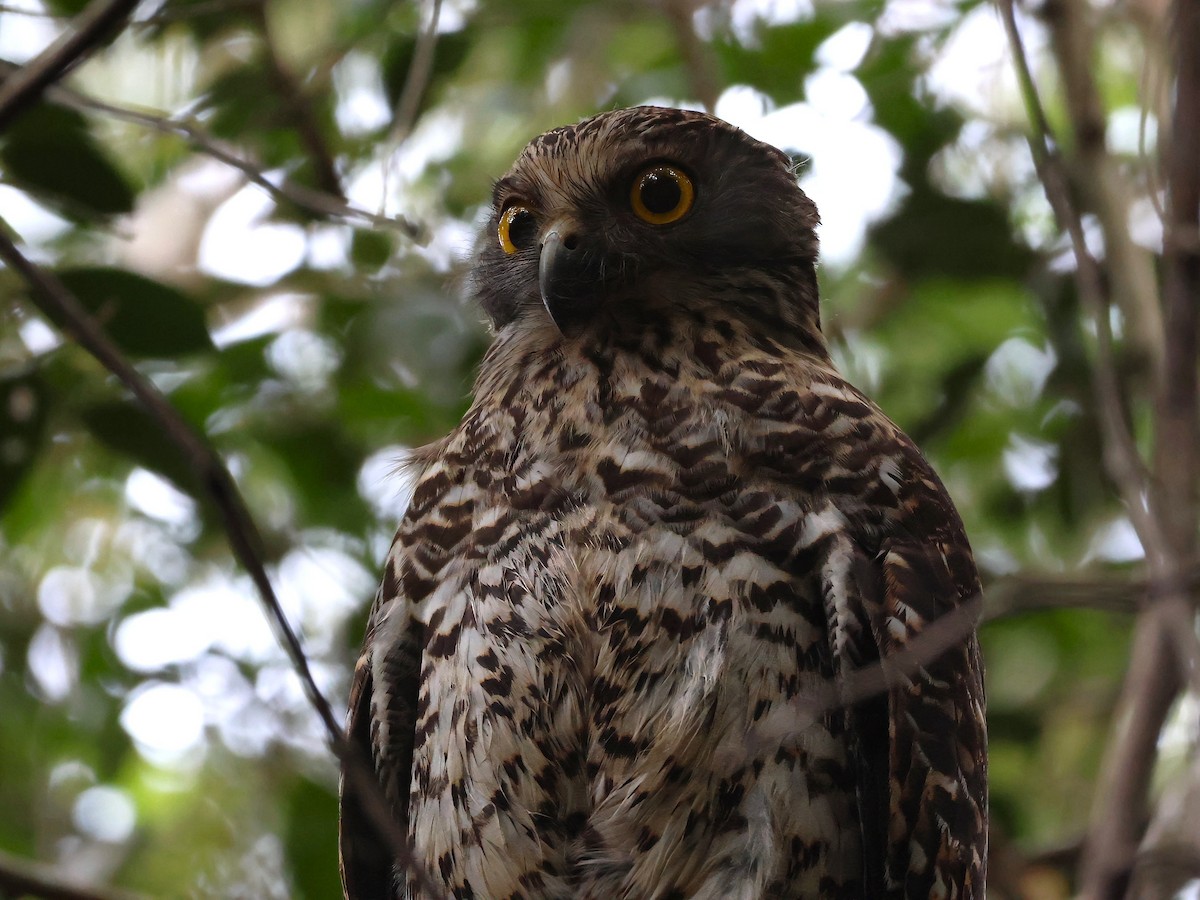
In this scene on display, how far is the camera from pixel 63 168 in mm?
3244

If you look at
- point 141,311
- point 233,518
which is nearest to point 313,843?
point 141,311

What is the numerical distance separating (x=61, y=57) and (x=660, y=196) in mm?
1919

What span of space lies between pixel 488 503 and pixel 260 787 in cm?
278

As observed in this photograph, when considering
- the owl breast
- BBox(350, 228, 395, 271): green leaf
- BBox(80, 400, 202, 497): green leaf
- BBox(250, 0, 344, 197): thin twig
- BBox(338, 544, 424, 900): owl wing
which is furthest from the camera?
BBox(350, 228, 395, 271): green leaf

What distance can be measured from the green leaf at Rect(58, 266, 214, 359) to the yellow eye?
1063 mm

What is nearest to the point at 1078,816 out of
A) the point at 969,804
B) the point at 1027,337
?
the point at 1027,337

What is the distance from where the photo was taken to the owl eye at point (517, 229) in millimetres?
3652

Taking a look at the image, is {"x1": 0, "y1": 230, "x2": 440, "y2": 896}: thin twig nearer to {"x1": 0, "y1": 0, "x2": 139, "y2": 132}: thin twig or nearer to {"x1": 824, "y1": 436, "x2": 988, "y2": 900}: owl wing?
{"x1": 0, "y1": 0, "x2": 139, "y2": 132}: thin twig

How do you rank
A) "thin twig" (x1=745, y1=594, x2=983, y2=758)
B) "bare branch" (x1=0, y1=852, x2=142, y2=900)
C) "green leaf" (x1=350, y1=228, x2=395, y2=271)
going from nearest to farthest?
"bare branch" (x1=0, y1=852, x2=142, y2=900) → "thin twig" (x1=745, y1=594, x2=983, y2=758) → "green leaf" (x1=350, y1=228, x2=395, y2=271)

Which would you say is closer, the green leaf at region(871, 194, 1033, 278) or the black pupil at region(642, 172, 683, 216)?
the black pupil at region(642, 172, 683, 216)

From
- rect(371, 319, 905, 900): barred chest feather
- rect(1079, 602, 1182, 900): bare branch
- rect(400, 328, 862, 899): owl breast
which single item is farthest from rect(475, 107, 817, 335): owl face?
rect(1079, 602, 1182, 900): bare branch

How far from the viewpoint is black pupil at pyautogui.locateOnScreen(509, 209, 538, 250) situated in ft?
12.0

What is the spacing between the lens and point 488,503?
121 inches

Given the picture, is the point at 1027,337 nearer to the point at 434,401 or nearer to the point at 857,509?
the point at 434,401
